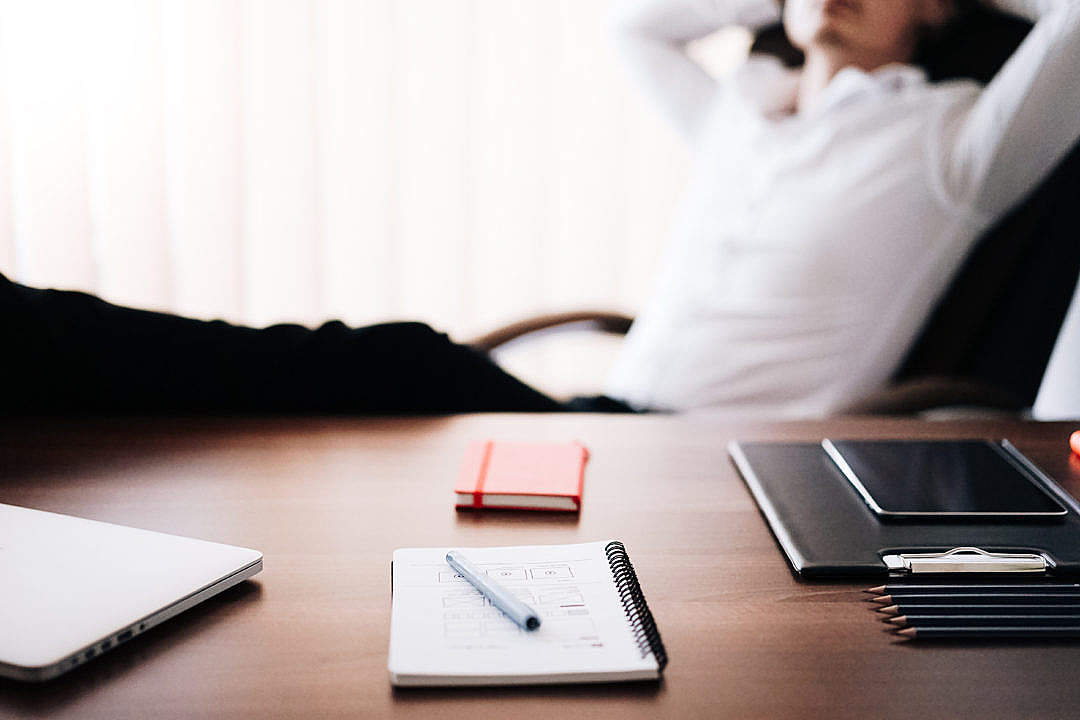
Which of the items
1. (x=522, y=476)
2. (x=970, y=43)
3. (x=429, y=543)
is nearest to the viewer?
(x=429, y=543)

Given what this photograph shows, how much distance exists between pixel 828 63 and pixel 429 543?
1.15 metres

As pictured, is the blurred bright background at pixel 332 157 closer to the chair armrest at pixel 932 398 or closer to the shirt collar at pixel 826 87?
the shirt collar at pixel 826 87

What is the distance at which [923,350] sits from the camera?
1398 mm

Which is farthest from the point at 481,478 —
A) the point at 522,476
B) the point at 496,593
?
the point at 496,593

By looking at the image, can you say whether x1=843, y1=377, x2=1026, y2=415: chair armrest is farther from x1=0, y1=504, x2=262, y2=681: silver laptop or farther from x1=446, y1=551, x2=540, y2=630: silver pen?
x1=0, y1=504, x2=262, y2=681: silver laptop

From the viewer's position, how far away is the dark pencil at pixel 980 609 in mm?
627

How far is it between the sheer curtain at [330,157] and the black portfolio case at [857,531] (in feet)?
4.41

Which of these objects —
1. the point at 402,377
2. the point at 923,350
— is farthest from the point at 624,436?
the point at 923,350

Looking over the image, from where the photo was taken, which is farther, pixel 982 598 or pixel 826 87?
pixel 826 87

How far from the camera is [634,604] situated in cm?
63

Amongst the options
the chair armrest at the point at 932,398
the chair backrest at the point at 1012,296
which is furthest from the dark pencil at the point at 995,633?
the chair backrest at the point at 1012,296

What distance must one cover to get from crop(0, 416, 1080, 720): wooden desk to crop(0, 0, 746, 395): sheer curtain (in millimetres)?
→ 1152

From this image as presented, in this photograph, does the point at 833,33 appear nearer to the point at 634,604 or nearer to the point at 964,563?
the point at 964,563

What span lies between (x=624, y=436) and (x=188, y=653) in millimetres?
516
